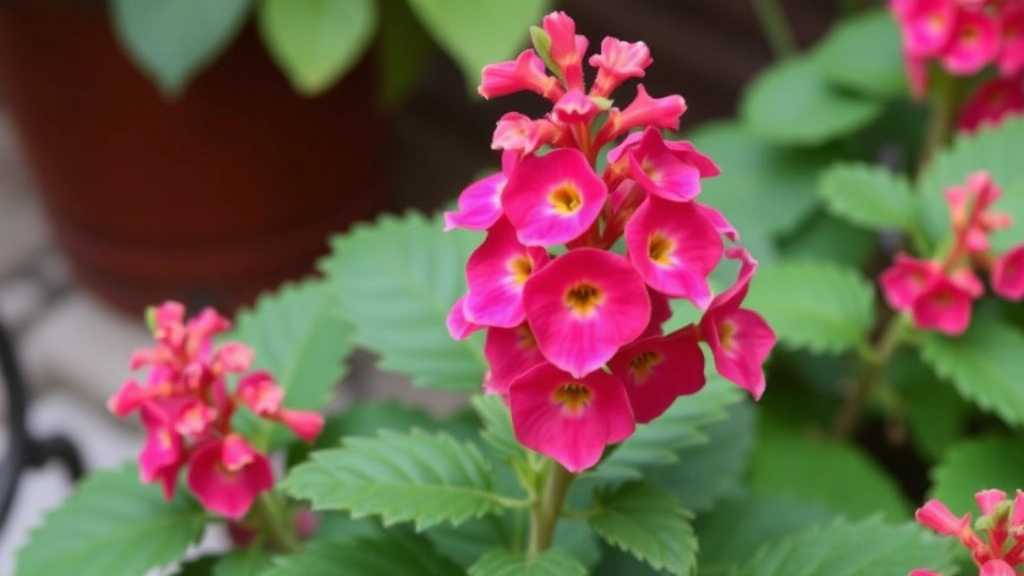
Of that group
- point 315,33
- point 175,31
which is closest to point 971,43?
point 315,33

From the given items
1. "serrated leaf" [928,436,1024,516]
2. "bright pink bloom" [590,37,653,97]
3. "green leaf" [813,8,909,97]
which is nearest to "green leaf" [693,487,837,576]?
"serrated leaf" [928,436,1024,516]

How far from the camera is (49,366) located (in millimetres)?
1372

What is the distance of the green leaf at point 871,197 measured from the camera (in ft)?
2.26

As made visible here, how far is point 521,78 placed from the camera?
1.19 feet

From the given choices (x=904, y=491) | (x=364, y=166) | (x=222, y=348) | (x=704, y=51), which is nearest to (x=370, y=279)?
(x=222, y=348)

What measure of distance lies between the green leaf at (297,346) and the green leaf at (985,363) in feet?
1.13

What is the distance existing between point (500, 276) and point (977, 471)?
1.25 feet

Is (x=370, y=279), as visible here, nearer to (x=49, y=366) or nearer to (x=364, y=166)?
(x=364, y=166)

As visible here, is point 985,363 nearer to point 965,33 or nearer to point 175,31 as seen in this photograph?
point 965,33

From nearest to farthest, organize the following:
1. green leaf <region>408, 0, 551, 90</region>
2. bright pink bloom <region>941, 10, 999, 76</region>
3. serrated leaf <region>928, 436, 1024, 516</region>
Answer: serrated leaf <region>928, 436, 1024, 516</region> → bright pink bloom <region>941, 10, 999, 76</region> → green leaf <region>408, 0, 551, 90</region>

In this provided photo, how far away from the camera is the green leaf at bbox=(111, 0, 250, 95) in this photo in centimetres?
99

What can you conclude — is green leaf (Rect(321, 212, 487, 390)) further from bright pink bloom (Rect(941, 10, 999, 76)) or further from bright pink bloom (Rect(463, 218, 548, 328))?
bright pink bloom (Rect(941, 10, 999, 76))

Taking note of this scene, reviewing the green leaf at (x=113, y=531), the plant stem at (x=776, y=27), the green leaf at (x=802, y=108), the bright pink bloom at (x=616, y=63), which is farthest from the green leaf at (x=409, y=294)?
the plant stem at (x=776, y=27)

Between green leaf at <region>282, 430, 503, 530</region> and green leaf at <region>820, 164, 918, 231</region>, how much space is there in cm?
34
